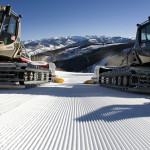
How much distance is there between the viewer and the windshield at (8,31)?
18.8ft

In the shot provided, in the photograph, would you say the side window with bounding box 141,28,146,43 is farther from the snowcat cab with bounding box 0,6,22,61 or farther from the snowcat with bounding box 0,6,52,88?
the snowcat cab with bounding box 0,6,22,61

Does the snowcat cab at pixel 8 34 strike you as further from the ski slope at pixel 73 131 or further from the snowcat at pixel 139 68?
the snowcat at pixel 139 68

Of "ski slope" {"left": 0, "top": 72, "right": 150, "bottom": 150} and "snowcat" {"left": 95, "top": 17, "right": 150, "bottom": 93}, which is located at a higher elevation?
"snowcat" {"left": 95, "top": 17, "right": 150, "bottom": 93}

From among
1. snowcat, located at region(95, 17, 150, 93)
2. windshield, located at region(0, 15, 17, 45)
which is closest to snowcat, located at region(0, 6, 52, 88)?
windshield, located at region(0, 15, 17, 45)

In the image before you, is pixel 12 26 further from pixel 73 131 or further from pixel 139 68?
pixel 73 131

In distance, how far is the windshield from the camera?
226 inches

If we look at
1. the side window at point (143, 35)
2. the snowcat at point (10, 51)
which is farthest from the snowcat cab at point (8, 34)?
the side window at point (143, 35)

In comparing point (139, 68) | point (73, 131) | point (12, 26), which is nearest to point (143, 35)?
point (139, 68)

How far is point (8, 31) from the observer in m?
5.90

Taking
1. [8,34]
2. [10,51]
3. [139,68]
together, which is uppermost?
[8,34]

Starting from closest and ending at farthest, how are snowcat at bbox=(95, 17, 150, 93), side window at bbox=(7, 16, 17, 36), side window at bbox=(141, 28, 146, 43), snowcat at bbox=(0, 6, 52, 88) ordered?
1. snowcat at bbox=(95, 17, 150, 93)
2. snowcat at bbox=(0, 6, 52, 88)
3. side window at bbox=(7, 16, 17, 36)
4. side window at bbox=(141, 28, 146, 43)

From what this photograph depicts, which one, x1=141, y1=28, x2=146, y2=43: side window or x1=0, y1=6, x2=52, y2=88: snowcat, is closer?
x1=0, y1=6, x2=52, y2=88: snowcat

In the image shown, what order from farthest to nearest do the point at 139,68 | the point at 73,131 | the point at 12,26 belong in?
the point at 12,26, the point at 139,68, the point at 73,131

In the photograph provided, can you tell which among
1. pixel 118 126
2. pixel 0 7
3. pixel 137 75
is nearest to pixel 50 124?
pixel 118 126
